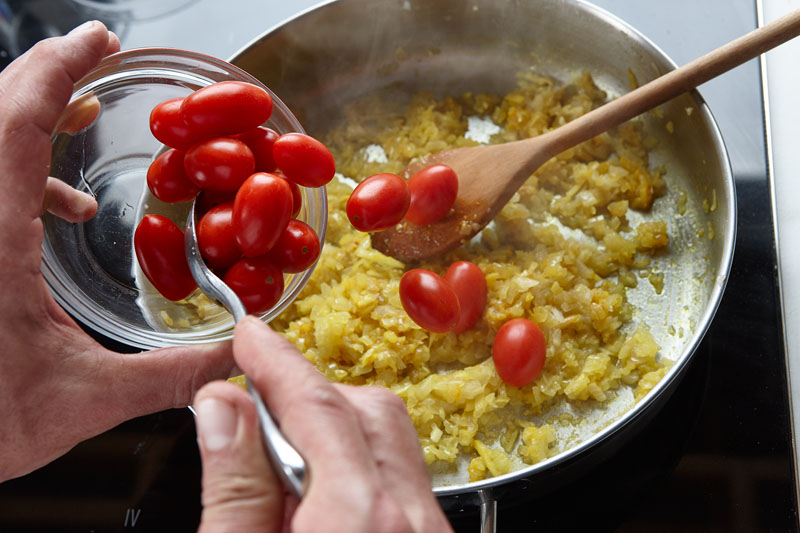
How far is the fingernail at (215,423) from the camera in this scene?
0.85 metres

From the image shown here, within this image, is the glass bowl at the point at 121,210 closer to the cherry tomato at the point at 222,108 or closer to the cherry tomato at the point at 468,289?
the cherry tomato at the point at 222,108

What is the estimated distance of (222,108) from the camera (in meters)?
1.25

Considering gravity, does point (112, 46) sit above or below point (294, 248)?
above

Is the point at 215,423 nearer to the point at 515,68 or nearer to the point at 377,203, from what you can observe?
the point at 377,203

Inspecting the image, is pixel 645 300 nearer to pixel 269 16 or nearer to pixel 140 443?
pixel 140 443

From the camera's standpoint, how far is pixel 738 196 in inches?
69.6

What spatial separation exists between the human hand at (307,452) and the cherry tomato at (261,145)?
1.79ft

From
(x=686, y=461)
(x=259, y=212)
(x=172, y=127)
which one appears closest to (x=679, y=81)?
(x=686, y=461)

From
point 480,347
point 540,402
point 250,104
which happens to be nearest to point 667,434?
point 540,402

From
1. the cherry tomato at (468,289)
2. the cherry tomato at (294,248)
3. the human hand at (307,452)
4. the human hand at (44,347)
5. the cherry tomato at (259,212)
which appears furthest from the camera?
the cherry tomato at (468,289)

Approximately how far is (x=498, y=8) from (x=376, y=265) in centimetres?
81

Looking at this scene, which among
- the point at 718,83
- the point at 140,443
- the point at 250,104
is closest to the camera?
the point at 250,104

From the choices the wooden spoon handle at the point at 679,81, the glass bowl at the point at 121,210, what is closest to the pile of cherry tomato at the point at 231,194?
the glass bowl at the point at 121,210

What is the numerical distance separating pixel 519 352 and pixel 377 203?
0.45 m
